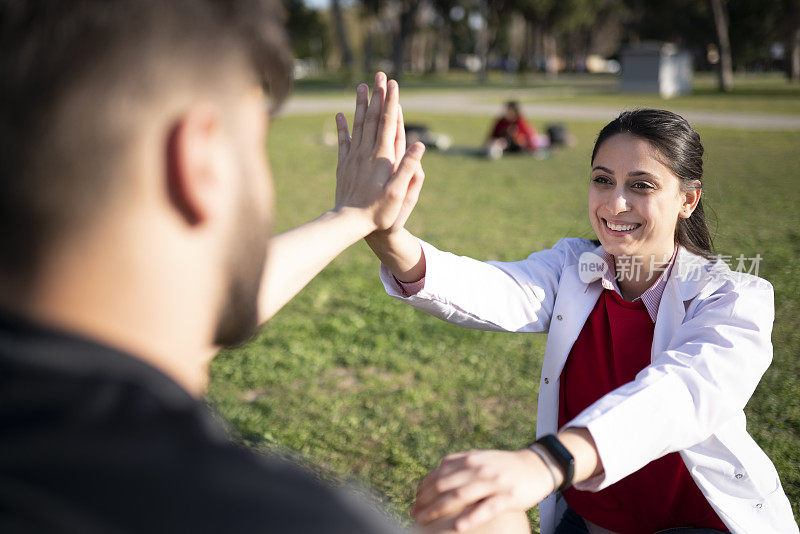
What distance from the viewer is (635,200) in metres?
2.36

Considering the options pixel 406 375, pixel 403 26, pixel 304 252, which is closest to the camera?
pixel 304 252

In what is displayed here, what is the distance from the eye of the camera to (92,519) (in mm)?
747

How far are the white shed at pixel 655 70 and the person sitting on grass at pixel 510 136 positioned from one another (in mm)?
22767

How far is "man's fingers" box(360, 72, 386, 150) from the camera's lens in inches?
79.7

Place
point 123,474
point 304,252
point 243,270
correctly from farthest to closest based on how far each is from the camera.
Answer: point 304,252
point 243,270
point 123,474

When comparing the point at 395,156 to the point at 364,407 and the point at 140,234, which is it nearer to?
the point at 140,234

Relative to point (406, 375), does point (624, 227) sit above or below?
above

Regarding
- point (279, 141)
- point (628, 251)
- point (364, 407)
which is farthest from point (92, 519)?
point (279, 141)

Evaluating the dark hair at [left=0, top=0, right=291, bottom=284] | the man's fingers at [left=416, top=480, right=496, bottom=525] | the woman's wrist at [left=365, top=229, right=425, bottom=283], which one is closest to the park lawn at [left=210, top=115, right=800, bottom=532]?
the woman's wrist at [left=365, top=229, right=425, bottom=283]

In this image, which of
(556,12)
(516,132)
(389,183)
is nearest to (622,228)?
(389,183)

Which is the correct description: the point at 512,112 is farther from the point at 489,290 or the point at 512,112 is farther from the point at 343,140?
the point at 343,140

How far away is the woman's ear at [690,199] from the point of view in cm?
246

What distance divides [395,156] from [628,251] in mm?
976

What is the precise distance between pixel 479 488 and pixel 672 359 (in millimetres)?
776
